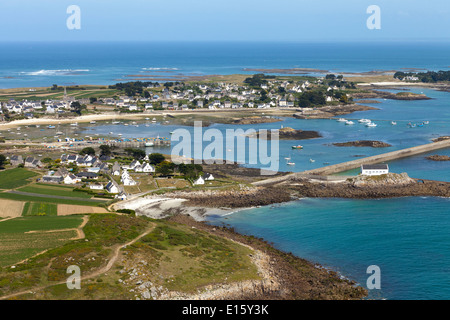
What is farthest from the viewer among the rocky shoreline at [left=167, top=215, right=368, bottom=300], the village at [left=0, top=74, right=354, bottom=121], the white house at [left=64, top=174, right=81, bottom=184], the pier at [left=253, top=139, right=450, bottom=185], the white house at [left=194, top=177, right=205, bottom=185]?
the village at [left=0, top=74, right=354, bottom=121]

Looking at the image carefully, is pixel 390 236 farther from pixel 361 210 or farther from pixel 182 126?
pixel 182 126

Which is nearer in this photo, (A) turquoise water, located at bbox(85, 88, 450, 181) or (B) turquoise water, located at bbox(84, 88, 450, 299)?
(B) turquoise water, located at bbox(84, 88, 450, 299)

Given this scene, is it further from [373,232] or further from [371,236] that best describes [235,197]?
[371,236]

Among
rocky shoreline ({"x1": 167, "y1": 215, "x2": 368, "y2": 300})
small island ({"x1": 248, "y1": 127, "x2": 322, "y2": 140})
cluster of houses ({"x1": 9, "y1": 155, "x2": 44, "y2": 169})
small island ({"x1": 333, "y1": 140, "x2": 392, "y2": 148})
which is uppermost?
small island ({"x1": 248, "y1": 127, "x2": 322, "y2": 140})

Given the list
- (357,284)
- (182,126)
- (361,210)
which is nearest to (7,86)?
(182,126)

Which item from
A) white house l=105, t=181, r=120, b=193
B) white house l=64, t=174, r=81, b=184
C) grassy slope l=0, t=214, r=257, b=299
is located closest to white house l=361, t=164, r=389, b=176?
grassy slope l=0, t=214, r=257, b=299

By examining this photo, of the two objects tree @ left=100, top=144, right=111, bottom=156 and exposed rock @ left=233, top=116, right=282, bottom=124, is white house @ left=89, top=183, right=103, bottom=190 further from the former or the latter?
exposed rock @ left=233, top=116, right=282, bottom=124

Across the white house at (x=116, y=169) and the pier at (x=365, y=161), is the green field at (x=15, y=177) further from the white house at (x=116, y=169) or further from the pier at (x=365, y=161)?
the pier at (x=365, y=161)
